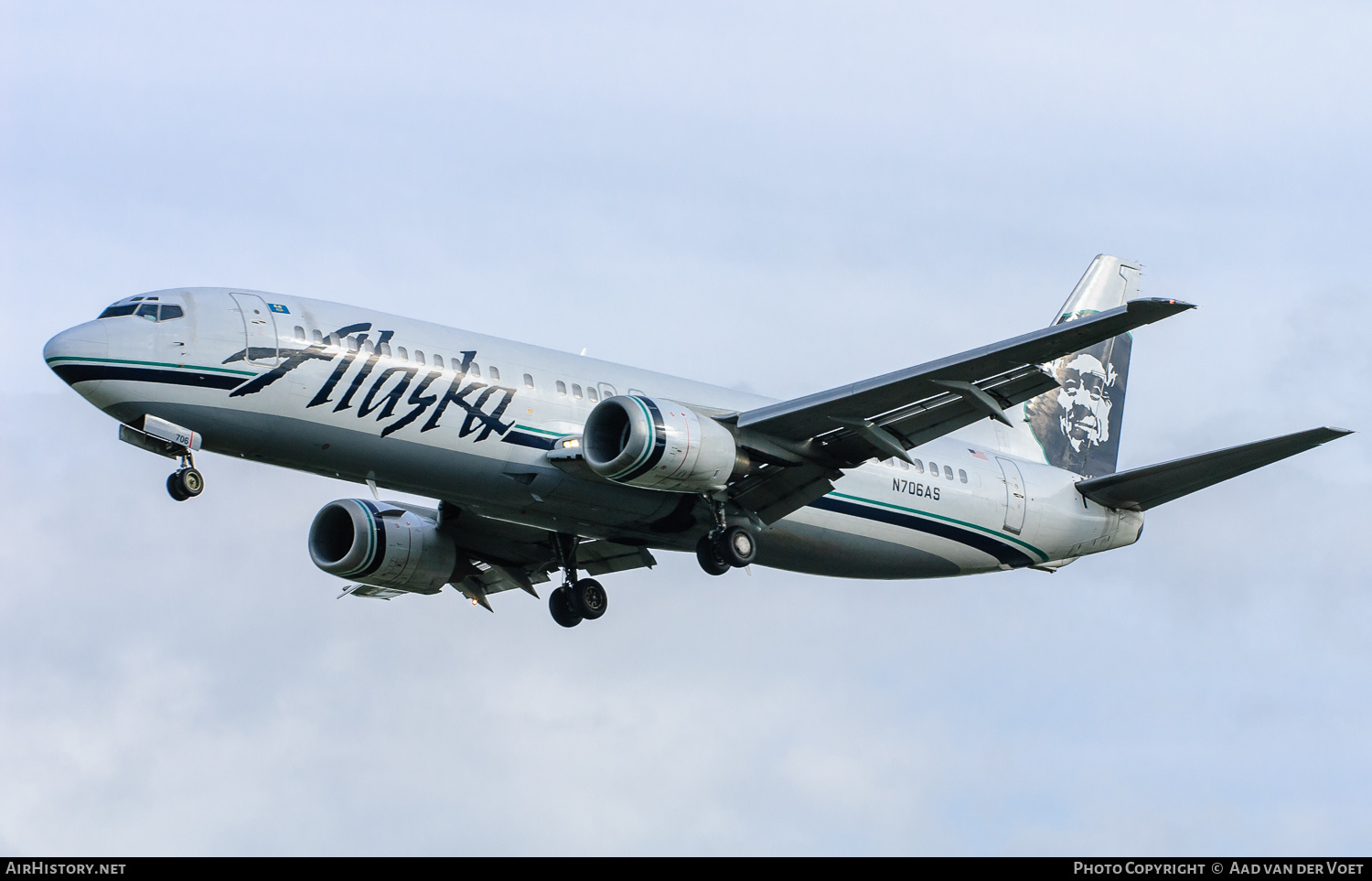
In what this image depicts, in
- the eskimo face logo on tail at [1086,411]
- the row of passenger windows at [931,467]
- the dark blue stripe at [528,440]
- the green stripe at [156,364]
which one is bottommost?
the dark blue stripe at [528,440]

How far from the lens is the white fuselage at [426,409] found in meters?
28.4

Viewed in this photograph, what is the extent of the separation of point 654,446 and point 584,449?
138 cm

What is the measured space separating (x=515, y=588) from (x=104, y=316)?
13084mm

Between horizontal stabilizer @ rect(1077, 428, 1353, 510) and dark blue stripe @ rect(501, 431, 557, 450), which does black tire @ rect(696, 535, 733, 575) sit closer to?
dark blue stripe @ rect(501, 431, 557, 450)

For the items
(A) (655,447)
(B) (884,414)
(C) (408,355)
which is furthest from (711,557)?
(C) (408,355)

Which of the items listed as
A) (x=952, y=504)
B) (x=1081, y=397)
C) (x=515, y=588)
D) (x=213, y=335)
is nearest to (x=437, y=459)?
(x=213, y=335)

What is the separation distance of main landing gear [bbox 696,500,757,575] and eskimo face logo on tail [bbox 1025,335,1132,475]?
10297 millimetres

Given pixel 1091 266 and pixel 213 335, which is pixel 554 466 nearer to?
pixel 213 335

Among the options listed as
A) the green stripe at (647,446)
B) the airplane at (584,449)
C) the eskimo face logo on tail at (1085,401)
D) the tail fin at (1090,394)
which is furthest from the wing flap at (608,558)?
the eskimo face logo on tail at (1085,401)

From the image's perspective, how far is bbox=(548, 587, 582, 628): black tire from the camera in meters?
36.4

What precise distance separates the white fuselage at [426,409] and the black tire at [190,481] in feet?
1.97

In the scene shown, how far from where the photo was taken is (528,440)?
Answer: 30.5 metres

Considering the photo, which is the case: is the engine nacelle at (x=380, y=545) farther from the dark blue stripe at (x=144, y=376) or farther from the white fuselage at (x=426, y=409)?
the dark blue stripe at (x=144, y=376)
